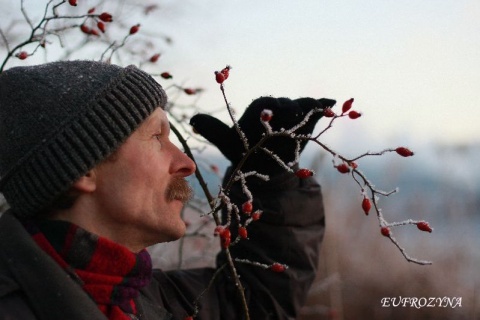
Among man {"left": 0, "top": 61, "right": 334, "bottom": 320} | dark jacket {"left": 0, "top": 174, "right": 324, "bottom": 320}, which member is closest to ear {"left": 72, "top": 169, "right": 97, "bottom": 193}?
man {"left": 0, "top": 61, "right": 334, "bottom": 320}

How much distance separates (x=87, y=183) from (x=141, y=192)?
0.44ft

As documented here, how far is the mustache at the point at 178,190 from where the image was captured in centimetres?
169

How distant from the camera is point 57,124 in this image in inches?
63.1

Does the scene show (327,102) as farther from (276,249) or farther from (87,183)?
(87,183)

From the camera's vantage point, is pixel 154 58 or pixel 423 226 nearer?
pixel 423 226

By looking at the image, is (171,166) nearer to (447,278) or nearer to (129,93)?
(129,93)

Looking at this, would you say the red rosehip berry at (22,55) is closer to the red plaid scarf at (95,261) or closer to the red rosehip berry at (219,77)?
the red plaid scarf at (95,261)

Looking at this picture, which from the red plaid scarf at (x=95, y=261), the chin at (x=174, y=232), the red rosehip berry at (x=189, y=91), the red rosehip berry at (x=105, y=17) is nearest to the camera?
the red plaid scarf at (x=95, y=261)

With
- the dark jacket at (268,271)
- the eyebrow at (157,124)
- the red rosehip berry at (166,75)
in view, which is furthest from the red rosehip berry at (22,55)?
the dark jacket at (268,271)

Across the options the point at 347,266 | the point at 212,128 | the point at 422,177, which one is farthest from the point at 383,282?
the point at 212,128

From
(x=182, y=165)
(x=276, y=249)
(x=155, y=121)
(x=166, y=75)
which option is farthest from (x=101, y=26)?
(x=276, y=249)

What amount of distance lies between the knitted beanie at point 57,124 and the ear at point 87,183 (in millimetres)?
19

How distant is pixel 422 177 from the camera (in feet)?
19.5

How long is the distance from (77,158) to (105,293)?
331 mm
